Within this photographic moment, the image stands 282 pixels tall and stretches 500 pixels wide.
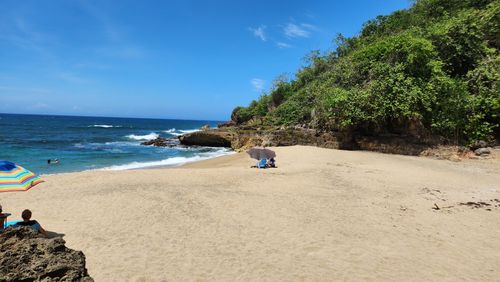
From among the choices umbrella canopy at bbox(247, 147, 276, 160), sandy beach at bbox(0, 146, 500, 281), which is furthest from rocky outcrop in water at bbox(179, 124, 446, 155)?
umbrella canopy at bbox(247, 147, 276, 160)

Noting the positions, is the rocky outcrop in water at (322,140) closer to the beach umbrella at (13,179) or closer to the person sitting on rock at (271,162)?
the person sitting on rock at (271,162)

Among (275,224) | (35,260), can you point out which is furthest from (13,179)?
(275,224)

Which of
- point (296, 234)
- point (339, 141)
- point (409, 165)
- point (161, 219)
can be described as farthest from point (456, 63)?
point (161, 219)

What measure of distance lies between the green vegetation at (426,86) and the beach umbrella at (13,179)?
19.3 metres

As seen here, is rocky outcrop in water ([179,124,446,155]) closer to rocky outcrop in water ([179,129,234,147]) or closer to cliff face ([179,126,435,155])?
cliff face ([179,126,435,155])

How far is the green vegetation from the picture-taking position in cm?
2036

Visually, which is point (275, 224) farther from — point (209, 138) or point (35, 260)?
point (209, 138)

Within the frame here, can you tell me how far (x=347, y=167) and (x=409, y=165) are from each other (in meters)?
3.56

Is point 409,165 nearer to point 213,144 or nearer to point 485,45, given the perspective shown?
point 485,45

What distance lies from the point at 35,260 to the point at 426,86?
75.2 ft

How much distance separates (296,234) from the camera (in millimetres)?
7723

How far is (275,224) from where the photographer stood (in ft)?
27.5

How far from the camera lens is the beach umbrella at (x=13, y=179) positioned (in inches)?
258

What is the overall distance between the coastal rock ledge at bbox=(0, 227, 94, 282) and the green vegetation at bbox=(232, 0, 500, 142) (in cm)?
2088
